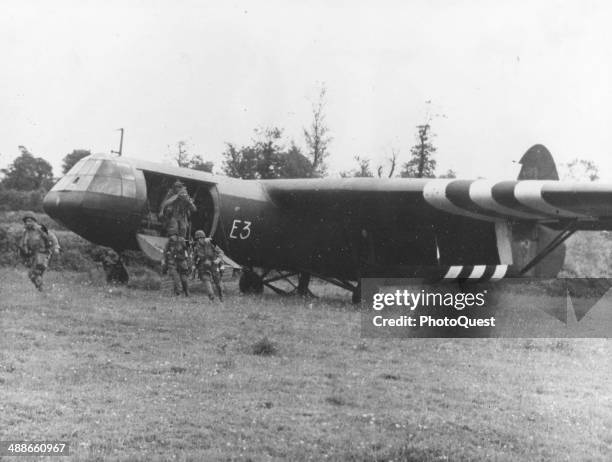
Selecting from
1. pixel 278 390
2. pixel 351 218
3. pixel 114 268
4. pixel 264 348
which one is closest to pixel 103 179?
pixel 114 268

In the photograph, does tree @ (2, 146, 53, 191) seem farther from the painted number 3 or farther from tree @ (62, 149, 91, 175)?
the painted number 3

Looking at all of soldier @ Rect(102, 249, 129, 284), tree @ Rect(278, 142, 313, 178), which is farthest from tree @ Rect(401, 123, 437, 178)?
soldier @ Rect(102, 249, 129, 284)

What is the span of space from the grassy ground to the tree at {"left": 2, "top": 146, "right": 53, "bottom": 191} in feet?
74.6

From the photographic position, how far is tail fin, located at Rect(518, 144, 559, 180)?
1716 centimetres

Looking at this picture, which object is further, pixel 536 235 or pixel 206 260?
pixel 536 235

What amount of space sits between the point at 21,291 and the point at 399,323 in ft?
23.4

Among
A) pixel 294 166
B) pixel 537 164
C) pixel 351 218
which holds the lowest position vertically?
pixel 351 218

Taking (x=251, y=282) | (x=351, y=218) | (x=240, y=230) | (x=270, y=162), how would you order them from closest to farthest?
(x=240, y=230), (x=351, y=218), (x=251, y=282), (x=270, y=162)

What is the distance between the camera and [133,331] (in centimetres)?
991

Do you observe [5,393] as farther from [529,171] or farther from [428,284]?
[529,171]

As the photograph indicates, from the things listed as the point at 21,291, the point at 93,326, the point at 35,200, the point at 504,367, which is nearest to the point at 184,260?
the point at 21,291

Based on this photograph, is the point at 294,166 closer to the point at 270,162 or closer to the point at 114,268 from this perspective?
the point at 270,162

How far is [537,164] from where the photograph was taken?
17.2m

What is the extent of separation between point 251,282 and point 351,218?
3.37m
